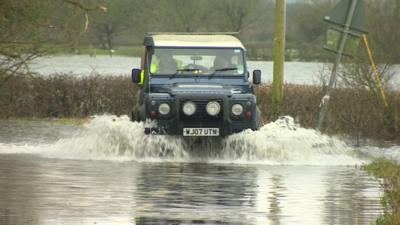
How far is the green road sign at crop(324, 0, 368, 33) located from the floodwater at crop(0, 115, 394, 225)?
2097 mm

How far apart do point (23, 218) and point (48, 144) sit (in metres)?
10.6

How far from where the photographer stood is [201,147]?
768 inches

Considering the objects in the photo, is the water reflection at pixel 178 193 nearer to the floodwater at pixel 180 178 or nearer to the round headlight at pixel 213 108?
the floodwater at pixel 180 178

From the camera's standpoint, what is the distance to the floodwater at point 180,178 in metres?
12.1

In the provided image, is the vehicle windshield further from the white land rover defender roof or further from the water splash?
the water splash

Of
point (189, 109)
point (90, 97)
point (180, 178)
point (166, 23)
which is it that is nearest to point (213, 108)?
point (189, 109)

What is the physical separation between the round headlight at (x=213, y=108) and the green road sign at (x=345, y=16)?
10.7ft

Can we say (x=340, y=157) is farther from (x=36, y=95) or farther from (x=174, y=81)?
(x=36, y=95)

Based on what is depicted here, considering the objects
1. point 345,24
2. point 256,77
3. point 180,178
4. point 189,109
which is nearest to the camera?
point 180,178

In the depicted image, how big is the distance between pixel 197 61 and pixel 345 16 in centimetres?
292

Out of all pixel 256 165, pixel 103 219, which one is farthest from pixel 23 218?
pixel 256 165

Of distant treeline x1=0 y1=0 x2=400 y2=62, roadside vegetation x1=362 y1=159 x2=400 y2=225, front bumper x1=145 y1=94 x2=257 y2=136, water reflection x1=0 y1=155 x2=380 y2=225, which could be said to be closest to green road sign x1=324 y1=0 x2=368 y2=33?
front bumper x1=145 y1=94 x2=257 y2=136

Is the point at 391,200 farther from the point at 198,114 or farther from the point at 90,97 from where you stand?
the point at 90,97

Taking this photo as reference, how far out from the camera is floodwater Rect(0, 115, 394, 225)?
12.1 meters
